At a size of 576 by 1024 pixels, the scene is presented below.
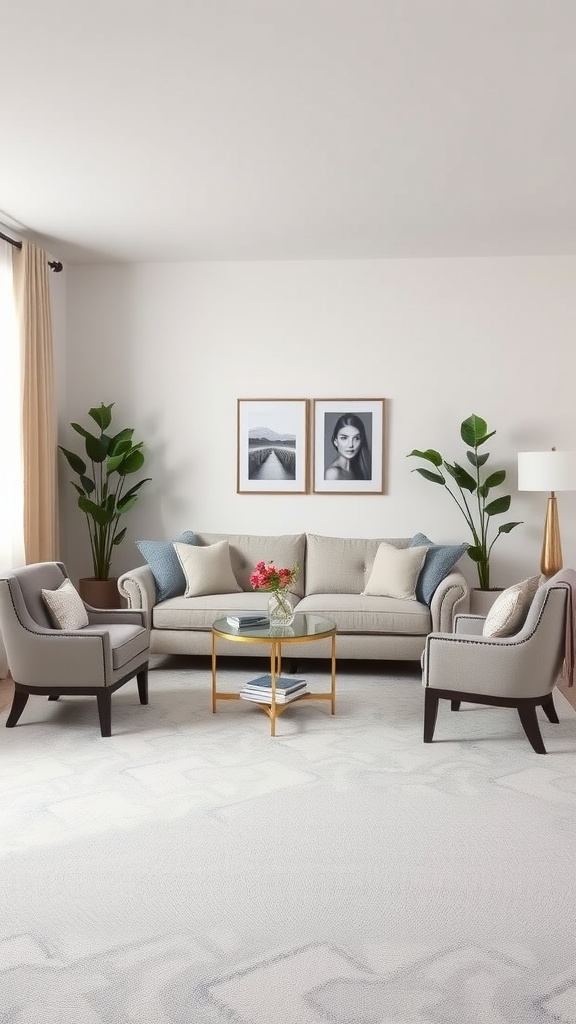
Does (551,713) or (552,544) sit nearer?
(551,713)

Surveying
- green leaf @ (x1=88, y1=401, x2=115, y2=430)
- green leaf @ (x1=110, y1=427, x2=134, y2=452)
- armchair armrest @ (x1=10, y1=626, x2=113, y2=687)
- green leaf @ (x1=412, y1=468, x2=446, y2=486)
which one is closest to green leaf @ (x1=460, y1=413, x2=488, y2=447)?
green leaf @ (x1=412, y1=468, x2=446, y2=486)

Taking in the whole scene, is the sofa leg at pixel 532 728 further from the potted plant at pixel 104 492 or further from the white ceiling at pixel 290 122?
the potted plant at pixel 104 492

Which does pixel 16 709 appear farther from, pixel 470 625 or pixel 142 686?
pixel 470 625

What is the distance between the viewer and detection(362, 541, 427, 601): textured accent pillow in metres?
6.01

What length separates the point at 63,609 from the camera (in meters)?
4.79

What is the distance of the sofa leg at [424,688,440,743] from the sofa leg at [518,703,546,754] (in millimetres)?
A: 420

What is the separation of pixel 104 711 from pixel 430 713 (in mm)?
1664

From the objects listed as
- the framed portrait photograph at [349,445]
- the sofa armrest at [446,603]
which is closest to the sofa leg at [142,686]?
Answer: the sofa armrest at [446,603]

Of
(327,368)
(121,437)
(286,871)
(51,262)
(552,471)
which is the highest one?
(51,262)

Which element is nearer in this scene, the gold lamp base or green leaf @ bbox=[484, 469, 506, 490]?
the gold lamp base

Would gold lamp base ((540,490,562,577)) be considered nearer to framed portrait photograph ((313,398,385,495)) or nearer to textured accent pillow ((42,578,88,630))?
framed portrait photograph ((313,398,385,495))

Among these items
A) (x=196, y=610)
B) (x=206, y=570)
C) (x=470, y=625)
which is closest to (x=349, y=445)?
(x=206, y=570)

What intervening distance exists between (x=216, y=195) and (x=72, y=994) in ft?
14.0

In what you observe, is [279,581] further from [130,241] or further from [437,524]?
[130,241]
